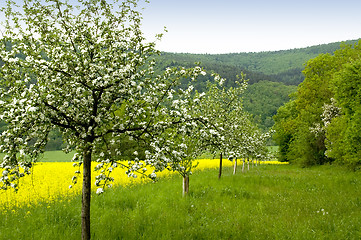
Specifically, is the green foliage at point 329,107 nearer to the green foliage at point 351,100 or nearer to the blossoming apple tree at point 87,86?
the green foliage at point 351,100

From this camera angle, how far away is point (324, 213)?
1075 centimetres

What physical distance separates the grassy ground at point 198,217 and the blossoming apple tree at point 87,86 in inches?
120

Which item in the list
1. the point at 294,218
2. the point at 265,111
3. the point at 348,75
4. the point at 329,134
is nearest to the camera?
the point at 294,218

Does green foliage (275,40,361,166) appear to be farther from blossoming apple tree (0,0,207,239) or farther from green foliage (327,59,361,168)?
blossoming apple tree (0,0,207,239)

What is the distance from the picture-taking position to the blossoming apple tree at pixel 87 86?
579cm

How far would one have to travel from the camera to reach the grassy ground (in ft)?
29.2

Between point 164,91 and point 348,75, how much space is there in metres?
23.3

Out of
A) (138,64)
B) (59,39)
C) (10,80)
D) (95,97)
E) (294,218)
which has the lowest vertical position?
(294,218)

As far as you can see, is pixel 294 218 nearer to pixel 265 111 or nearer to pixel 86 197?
pixel 86 197

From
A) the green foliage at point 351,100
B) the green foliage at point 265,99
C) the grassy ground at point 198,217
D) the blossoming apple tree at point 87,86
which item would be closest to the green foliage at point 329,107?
the green foliage at point 351,100

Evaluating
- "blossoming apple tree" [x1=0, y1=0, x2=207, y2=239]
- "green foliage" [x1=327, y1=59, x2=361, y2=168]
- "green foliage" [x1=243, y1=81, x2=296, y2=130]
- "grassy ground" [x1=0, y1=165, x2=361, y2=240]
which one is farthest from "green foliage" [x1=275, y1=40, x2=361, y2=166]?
"green foliage" [x1=243, y1=81, x2=296, y2=130]

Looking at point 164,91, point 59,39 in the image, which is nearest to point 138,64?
point 164,91

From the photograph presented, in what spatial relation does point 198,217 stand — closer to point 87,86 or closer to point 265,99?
point 87,86

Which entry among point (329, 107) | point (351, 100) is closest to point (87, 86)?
point (351, 100)
